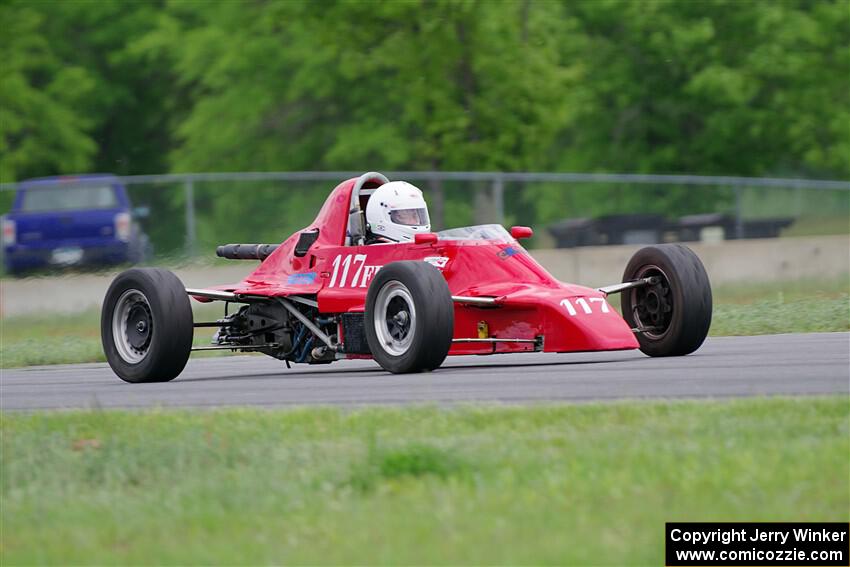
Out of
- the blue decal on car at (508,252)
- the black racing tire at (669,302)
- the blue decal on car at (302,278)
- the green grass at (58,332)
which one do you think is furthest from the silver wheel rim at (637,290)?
the green grass at (58,332)

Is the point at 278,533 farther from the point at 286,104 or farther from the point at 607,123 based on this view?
the point at 607,123

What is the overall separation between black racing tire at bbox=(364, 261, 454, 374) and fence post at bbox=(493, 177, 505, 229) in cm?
1217

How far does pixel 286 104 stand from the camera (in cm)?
3509

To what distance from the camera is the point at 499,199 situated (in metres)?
24.8

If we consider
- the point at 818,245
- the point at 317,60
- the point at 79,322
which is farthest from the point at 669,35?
the point at 79,322

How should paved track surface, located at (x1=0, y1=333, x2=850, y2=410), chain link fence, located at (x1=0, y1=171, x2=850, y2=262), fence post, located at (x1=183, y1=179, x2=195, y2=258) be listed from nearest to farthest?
paved track surface, located at (x1=0, y1=333, x2=850, y2=410) → fence post, located at (x1=183, y1=179, x2=195, y2=258) → chain link fence, located at (x1=0, y1=171, x2=850, y2=262)

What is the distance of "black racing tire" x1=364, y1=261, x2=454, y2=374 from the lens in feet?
38.9

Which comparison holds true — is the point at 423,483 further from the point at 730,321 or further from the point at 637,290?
the point at 730,321

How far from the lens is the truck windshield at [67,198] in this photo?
2431cm

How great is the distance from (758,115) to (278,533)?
29.9 m

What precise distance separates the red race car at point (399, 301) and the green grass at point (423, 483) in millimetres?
2776

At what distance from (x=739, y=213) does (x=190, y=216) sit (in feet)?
28.1

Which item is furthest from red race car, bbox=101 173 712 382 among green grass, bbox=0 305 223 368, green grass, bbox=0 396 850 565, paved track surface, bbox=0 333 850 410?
green grass, bbox=0 305 223 368

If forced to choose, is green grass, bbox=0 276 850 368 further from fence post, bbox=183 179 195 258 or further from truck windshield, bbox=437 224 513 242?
truck windshield, bbox=437 224 513 242
